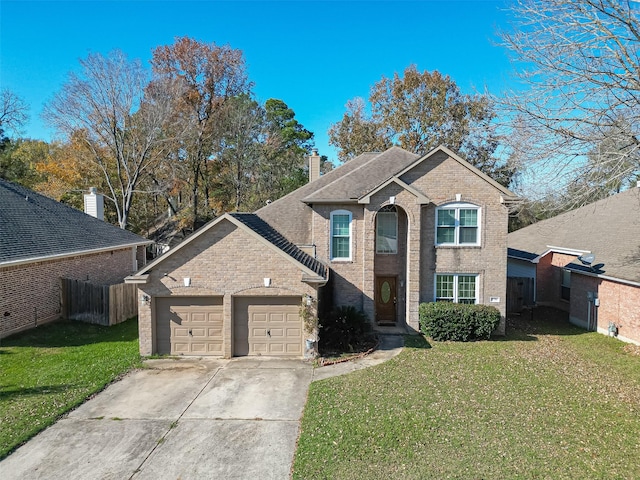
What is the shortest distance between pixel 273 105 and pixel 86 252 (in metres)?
30.3

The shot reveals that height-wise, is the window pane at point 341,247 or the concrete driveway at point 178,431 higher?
the window pane at point 341,247

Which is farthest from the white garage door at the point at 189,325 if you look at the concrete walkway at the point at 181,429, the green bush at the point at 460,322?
the green bush at the point at 460,322

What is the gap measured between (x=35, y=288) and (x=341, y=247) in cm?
1157

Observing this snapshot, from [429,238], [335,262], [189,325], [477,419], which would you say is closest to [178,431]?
[189,325]

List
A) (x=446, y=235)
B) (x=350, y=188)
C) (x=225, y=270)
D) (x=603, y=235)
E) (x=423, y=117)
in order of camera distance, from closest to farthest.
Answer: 1. (x=225, y=270)
2. (x=446, y=235)
3. (x=350, y=188)
4. (x=603, y=235)
5. (x=423, y=117)

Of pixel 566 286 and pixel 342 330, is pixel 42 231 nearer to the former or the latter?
pixel 342 330

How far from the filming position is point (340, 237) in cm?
1476

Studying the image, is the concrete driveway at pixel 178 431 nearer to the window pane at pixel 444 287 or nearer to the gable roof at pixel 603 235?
the window pane at pixel 444 287

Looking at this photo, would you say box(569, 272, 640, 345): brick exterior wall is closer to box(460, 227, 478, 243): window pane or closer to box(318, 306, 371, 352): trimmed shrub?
box(460, 227, 478, 243): window pane

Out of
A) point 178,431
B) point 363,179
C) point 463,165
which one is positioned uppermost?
point 463,165

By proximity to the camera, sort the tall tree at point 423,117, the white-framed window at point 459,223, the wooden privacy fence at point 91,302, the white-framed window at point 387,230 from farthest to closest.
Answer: the tall tree at point 423,117 → the white-framed window at point 387,230 → the wooden privacy fence at point 91,302 → the white-framed window at point 459,223

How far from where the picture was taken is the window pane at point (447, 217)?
14305 mm

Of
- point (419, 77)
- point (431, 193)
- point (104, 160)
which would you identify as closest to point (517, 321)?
point (431, 193)

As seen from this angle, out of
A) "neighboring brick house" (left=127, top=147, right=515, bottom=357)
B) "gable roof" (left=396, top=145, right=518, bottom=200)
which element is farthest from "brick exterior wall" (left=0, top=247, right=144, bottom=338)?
"gable roof" (left=396, top=145, right=518, bottom=200)
